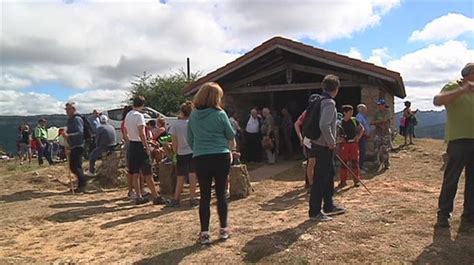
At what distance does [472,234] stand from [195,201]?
393 centimetres

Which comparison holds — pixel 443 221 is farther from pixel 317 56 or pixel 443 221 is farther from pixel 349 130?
pixel 317 56

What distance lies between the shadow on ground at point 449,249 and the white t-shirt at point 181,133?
148 inches

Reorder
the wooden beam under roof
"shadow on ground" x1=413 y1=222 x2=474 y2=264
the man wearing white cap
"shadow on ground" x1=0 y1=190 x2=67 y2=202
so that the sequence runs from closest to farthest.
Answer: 1. "shadow on ground" x1=413 y1=222 x2=474 y2=264
2. "shadow on ground" x1=0 y1=190 x2=67 y2=202
3. the man wearing white cap
4. the wooden beam under roof

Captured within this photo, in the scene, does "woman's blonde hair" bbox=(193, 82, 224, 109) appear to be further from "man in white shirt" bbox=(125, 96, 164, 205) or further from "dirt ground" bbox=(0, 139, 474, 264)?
"man in white shirt" bbox=(125, 96, 164, 205)

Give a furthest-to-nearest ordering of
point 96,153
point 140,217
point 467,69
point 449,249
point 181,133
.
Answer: point 96,153
point 181,133
point 140,217
point 467,69
point 449,249

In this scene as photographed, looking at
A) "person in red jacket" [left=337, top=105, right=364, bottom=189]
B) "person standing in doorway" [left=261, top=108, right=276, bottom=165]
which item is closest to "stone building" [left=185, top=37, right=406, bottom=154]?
"person standing in doorway" [left=261, top=108, right=276, bottom=165]

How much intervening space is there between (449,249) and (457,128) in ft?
4.09

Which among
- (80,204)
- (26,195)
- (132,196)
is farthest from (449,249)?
(26,195)

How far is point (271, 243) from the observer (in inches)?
189

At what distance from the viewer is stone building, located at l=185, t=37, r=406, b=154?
448 inches

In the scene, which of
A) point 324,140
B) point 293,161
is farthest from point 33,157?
point 324,140

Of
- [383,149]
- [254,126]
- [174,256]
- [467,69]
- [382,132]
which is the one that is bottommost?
[174,256]

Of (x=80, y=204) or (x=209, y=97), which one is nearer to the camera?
(x=209, y=97)

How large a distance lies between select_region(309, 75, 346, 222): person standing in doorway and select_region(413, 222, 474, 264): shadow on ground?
123 centimetres
